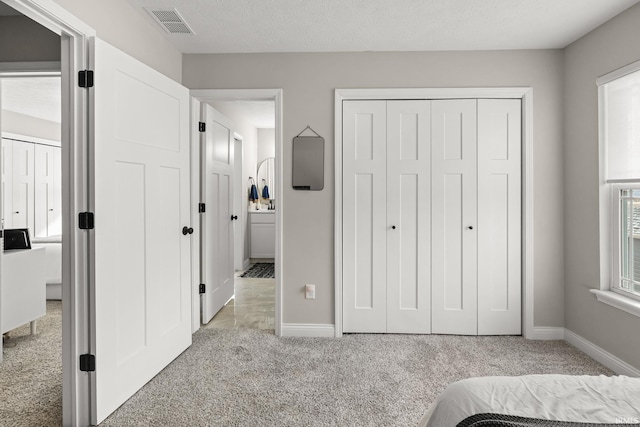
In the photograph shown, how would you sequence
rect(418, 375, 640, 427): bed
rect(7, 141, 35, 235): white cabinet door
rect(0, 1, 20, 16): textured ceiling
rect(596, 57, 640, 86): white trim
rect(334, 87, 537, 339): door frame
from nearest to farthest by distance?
1. rect(418, 375, 640, 427): bed
2. rect(0, 1, 20, 16): textured ceiling
3. rect(596, 57, 640, 86): white trim
4. rect(334, 87, 537, 339): door frame
5. rect(7, 141, 35, 235): white cabinet door

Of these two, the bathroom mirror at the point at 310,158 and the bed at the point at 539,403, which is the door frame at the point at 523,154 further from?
the bed at the point at 539,403

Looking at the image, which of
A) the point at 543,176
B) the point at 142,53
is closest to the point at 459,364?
the point at 543,176

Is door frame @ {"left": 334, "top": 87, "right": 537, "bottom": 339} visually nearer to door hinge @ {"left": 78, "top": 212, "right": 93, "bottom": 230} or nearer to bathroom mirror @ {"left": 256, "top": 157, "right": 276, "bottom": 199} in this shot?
door hinge @ {"left": 78, "top": 212, "right": 93, "bottom": 230}

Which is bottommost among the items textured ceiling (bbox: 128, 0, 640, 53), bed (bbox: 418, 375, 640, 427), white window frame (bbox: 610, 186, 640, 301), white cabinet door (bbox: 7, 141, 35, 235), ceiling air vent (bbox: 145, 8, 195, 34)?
bed (bbox: 418, 375, 640, 427)

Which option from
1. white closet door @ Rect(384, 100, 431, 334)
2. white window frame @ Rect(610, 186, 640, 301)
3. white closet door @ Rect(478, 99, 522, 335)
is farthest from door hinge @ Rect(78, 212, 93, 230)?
white window frame @ Rect(610, 186, 640, 301)

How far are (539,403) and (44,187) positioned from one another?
722 cm

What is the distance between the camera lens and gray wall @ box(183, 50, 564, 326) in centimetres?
304

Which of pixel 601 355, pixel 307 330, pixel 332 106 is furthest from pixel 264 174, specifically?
pixel 601 355

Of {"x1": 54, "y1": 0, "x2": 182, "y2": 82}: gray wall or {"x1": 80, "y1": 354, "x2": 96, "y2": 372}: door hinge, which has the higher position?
{"x1": 54, "y1": 0, "x2": 182, "y2": 82}: gray wall

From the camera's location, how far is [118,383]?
2076 millimetres

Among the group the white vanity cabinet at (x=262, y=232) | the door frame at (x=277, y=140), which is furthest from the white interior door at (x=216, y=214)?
the white vanity cabinet at (x=262, y=232)

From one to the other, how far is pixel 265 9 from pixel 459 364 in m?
2.84

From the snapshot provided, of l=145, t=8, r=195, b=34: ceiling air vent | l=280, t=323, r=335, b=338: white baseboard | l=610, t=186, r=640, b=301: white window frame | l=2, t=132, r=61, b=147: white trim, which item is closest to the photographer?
l=145, t=8, r=195, b=34: ceiling air vent

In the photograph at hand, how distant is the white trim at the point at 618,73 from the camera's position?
90.6 inches
